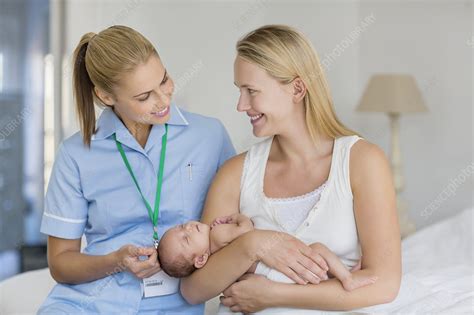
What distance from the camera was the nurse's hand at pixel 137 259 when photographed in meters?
1.72

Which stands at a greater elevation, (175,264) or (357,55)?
(357,55)

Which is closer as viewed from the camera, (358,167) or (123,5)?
(358,167)

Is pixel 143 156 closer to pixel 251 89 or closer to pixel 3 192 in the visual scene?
pixel 251 89

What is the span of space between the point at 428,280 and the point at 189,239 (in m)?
0.80

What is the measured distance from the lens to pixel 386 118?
4238 mm

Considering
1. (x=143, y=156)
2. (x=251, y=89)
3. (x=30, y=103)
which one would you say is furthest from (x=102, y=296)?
(x=30, y=103)

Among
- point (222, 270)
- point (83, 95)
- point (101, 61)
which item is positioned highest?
point (101, 61)

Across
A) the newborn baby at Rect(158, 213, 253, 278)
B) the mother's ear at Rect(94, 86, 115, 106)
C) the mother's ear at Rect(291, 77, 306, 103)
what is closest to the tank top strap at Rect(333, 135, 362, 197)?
the mother's ear at Rect(291, 77, 306, 103)

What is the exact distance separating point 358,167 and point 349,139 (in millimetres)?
103

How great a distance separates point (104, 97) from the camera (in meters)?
1.93

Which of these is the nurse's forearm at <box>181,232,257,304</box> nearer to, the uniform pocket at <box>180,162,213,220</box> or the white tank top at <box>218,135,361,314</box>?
the white tank top at <box>218,135,361,314</box>

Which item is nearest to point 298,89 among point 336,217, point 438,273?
point 336,217

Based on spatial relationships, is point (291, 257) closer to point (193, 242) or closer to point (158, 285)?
point (193, 242)

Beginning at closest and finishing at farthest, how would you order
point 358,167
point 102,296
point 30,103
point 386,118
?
point 358,167
point 102,296
point 386,118
point 30,103
